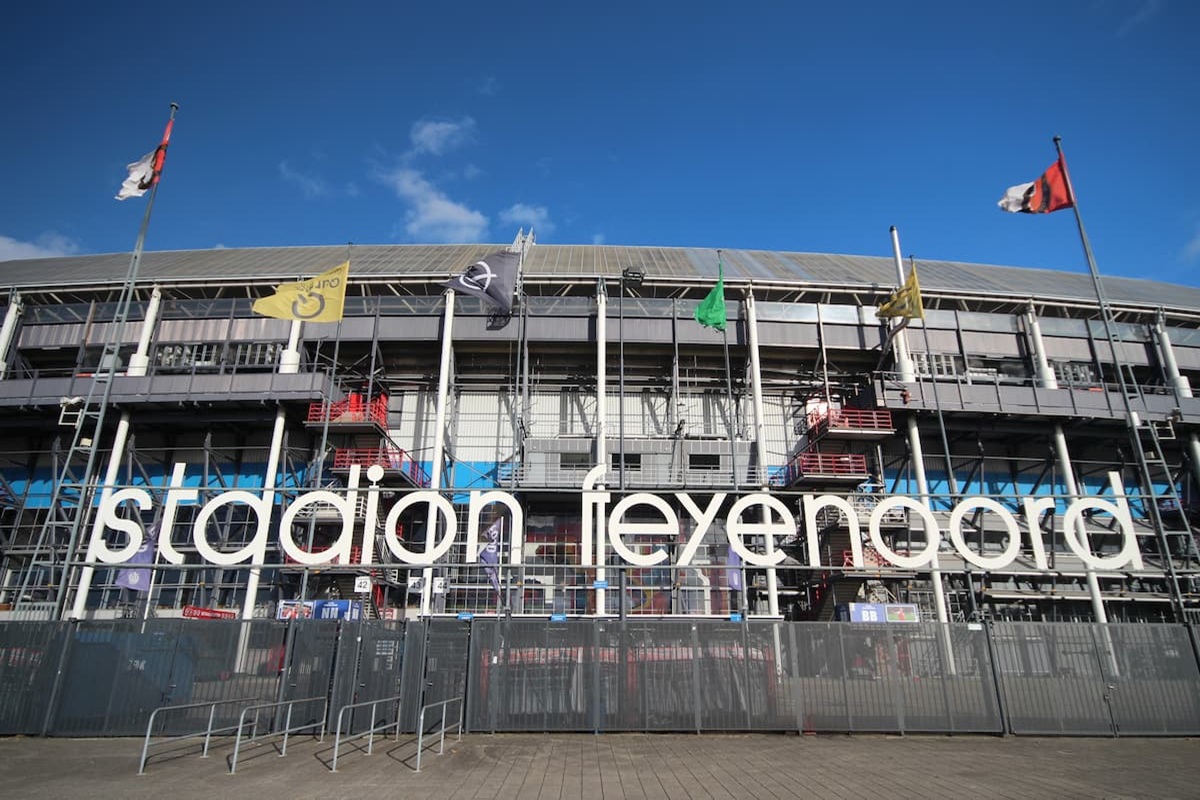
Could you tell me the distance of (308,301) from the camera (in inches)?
858

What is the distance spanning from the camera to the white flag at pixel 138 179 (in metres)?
20.6

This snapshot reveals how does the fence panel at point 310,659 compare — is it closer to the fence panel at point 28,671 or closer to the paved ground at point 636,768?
the paved ground at point 636,768

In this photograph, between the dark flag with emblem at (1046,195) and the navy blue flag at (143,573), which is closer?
the dark flag with emblem at (1046,195)

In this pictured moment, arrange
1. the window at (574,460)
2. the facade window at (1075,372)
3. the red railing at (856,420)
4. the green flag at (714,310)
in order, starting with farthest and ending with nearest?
the facade window at (1075,372), the window at (574,460), the red railing at (856,420), the green flag at (714,310)

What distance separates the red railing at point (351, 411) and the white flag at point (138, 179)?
36.4 feet

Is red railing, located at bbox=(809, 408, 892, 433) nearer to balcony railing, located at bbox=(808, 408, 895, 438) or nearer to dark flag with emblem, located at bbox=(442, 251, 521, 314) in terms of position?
balcony railing, located at bbox=(808, 408, 895, 438)

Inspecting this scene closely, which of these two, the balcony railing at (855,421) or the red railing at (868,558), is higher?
the balcony railing at (855,421)

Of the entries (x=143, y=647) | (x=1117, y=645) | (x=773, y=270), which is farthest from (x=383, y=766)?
(x=773, y=270)

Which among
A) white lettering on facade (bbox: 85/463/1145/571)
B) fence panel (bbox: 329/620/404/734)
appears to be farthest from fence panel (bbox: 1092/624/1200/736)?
fence panel (bbox: 329/620/404/734)

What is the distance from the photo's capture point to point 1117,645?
14773mm

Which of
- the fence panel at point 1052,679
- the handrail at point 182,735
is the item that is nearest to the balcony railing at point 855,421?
the fence panel at point 1052,679

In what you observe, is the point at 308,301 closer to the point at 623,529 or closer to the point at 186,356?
the point at 623,529

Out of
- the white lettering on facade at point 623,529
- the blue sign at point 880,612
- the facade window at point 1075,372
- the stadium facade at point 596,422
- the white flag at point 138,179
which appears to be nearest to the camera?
the white lettering on facade at point 623,529

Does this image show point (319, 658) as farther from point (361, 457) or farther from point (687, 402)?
point (687, 402)
